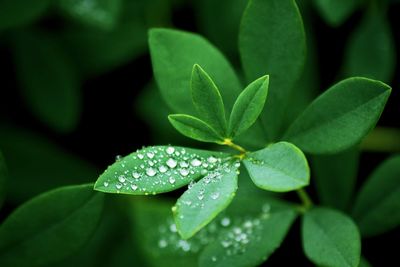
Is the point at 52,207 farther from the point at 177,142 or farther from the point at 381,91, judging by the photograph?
the point at 177,142

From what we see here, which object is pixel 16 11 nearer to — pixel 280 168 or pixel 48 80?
pixel 48 80

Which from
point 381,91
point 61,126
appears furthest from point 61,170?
point 381,91

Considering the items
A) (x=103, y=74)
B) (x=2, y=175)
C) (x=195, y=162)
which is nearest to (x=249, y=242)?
(x=195, y=162)

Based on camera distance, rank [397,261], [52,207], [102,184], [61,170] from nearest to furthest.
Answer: [102,184], [52,207], [397,261], [61,170]

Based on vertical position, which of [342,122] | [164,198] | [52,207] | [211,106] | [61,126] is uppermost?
[211,106]

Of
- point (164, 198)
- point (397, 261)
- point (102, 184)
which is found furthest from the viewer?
point (164, 198)
